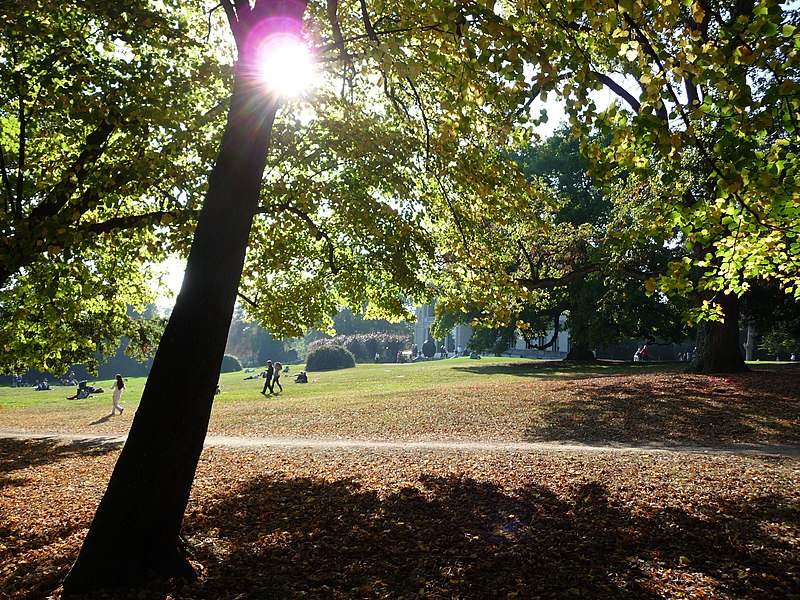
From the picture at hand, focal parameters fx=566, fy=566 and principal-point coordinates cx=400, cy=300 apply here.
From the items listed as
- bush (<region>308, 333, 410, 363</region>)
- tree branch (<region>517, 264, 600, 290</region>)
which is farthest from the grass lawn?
bush (<region>308, 333, 410, 363</region>)

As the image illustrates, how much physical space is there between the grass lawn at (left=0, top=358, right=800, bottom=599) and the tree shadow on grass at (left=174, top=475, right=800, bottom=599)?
0.02 metres

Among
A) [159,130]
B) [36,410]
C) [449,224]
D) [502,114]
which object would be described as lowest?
[36,410]

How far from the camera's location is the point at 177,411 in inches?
191

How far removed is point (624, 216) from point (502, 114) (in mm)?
15250

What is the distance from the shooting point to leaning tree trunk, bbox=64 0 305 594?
469 cm

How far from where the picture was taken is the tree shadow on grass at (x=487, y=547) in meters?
4.64

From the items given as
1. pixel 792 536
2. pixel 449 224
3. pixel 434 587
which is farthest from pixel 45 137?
pixel 792 536

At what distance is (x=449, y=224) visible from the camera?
11.5 m

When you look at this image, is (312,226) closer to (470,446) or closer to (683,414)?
(470,446)

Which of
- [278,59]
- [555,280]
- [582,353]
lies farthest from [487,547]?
[582,353]

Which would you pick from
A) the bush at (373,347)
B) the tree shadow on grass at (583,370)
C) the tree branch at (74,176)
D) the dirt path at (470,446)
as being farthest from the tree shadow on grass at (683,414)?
the bush at (373,347)

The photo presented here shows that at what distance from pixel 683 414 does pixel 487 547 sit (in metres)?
10.5

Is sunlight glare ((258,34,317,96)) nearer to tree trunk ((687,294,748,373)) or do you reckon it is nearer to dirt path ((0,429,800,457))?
dirt path ((0,429,800,457))

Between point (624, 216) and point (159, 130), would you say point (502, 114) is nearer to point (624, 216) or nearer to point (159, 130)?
point (159, 130)
